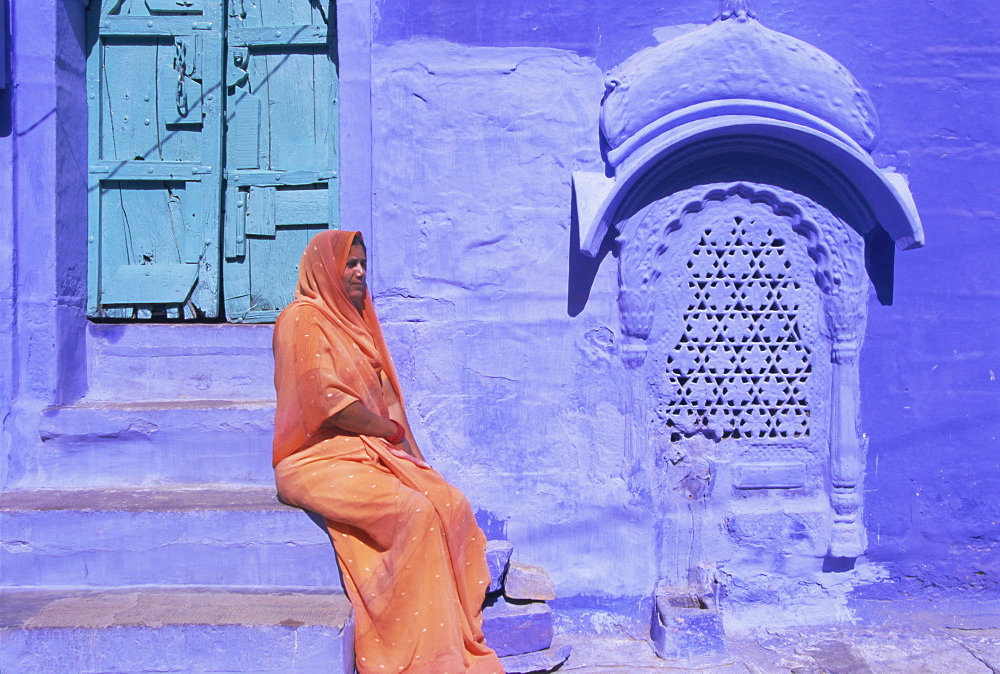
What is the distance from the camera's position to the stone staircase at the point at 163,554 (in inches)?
99.3

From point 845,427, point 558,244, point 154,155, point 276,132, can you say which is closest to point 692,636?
point 845,427

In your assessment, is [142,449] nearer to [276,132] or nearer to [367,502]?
[367,502]

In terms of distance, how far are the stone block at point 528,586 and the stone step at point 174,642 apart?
2.49 ft

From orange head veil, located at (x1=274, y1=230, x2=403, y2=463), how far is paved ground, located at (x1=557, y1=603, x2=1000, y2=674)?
151cm

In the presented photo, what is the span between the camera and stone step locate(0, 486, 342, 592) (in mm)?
2814

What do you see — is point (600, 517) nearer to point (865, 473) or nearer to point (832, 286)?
point (865, 473)

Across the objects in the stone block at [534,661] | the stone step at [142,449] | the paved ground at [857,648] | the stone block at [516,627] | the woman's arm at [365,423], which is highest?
the woman's arm at [365,423]

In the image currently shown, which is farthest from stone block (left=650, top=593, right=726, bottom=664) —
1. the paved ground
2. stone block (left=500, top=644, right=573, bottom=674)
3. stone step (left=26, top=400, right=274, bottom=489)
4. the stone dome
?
the stone dome

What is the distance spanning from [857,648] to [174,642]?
113 inches

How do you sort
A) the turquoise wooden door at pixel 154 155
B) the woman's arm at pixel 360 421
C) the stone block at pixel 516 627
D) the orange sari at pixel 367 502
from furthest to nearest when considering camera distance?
1. the turquoise wooden door at pixel 154 155
2. the stone block at pixel 516 627
3. the woman's arm at pixel 360 421
4. the orange sari at pixel 367 502

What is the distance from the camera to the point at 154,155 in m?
3.66

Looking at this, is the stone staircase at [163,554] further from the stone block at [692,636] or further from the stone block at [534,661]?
the stone block at [692,636]

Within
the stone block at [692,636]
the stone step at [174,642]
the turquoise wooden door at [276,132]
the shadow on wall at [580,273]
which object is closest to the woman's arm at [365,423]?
the stone step at [174,642]

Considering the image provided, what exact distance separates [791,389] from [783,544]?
0.74 m
